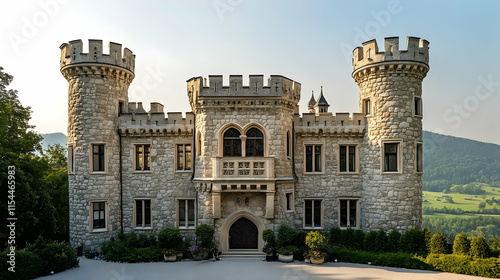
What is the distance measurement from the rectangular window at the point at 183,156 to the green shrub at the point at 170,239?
13.4 feet

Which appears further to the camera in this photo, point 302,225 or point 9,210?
point 302,225

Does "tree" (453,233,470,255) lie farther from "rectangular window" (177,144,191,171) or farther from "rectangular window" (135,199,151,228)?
"rectangular window" (135,199,151,228)

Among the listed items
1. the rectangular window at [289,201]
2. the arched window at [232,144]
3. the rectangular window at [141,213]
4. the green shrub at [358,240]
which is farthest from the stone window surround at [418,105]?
the rectangular window at [141,213]

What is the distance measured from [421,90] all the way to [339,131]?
538cm

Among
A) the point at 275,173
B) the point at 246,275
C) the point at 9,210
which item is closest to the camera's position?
the point at 246,275

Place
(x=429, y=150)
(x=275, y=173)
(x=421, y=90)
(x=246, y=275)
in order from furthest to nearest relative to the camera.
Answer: (x=429, y=150) → (x=421, y=90) → (x=275, y=173) → (x=246, y=275)

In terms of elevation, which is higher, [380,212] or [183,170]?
[183,170]

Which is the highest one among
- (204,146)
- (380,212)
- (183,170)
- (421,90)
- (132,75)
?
(132,75)

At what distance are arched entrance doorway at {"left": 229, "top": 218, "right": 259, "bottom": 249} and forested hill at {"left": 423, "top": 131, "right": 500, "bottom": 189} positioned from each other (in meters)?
58.1

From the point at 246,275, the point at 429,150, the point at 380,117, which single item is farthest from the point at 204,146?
the point at 429,150

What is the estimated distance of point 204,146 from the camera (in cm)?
1738

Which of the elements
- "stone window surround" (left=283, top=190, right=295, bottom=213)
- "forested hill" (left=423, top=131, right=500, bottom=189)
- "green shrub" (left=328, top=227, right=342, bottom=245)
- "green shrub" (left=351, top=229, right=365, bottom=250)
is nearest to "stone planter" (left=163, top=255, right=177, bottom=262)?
"stone window surround" (left=283, top=190, right=295, bottom=213)

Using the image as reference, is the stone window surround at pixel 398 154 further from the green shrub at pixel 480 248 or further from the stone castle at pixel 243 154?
the green shrub at pixel 480 248

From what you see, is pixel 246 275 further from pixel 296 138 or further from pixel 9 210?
pixel 9 210
